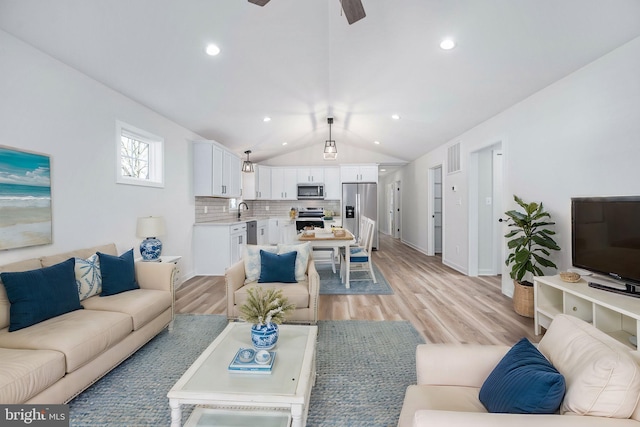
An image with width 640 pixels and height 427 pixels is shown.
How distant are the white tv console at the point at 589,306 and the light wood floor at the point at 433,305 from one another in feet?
1.06

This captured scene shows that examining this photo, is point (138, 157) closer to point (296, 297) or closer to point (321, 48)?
point (321, 48)

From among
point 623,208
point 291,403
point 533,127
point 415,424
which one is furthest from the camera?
point 533,127

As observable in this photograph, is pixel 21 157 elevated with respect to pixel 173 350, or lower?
elevated

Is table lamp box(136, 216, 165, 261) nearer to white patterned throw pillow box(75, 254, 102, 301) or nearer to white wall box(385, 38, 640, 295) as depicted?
white patterned throw pillow box(75, 254, 102, 301)

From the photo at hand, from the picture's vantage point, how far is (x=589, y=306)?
2.37 meters

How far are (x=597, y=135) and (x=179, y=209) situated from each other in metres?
5.05

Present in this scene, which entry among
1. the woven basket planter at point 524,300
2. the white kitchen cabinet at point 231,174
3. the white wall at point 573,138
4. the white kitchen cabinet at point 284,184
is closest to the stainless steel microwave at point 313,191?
the white kitchen cabinet at point 284,184

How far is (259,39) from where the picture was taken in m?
2.78

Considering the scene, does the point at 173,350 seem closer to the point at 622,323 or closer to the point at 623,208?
the point at 622,323

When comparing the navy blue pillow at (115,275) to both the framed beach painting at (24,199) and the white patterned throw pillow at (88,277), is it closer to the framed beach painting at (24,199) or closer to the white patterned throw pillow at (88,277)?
the white patterned throw pillow at (88,277)

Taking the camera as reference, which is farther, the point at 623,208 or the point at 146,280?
the point at 146,280

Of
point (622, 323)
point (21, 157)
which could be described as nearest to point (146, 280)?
point (21, 157)

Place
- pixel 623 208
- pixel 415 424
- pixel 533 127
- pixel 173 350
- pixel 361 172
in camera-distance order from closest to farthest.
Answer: pixel 415 424 < pixel 623 208 < pixel 173 350 < pixel 533 127 < pixel 361 172

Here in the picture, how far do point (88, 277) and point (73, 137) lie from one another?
4.33 ft
